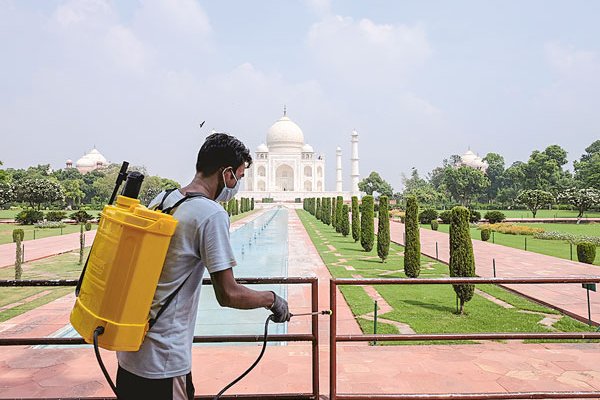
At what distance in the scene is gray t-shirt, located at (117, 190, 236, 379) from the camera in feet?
3.89

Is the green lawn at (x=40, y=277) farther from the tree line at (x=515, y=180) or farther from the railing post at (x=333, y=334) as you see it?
the tree line at (x=515, y=180)

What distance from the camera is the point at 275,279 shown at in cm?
182

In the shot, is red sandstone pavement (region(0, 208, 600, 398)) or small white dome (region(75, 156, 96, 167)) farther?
small white dome (region(75, 156, 96, 167))

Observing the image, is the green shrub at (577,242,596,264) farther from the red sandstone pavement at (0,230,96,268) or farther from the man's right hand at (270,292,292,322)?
the man's right hand at (270,292,292,322)

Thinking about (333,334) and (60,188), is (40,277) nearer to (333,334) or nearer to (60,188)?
(333,334)

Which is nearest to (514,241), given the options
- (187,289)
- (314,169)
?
(187,289)

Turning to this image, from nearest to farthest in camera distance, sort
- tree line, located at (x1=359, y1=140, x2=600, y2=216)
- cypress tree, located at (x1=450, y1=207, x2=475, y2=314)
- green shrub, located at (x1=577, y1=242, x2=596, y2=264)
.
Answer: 1. cypress tree, located at (x1=450, y1=207, x2=475, y2=314)
2. green shrub, located at (x1=577, y1=242, x2=596, y2=264)
3. tree line, located at (x1=359, y1=140, x2=600, y2=216)

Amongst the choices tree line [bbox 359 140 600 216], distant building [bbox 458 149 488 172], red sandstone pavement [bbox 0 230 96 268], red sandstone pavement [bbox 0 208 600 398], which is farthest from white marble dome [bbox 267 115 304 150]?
red sandstone pavement [bbox 0 208 600 398]

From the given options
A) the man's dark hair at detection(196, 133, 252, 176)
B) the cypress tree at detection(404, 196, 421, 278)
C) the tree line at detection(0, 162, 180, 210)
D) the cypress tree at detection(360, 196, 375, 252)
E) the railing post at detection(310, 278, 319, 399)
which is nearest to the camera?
the man's dark hair at detection(196, 133, 252, 176)

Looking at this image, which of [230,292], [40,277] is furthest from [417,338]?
[40,277]

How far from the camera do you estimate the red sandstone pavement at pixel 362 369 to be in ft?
8.65

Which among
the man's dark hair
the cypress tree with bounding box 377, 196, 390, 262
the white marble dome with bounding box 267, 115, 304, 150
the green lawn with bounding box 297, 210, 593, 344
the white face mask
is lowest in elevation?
the green lawn with bounding box 297, 210, 593, 344

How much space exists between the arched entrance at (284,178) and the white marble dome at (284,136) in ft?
9.27

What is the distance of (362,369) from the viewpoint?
2.89 m
